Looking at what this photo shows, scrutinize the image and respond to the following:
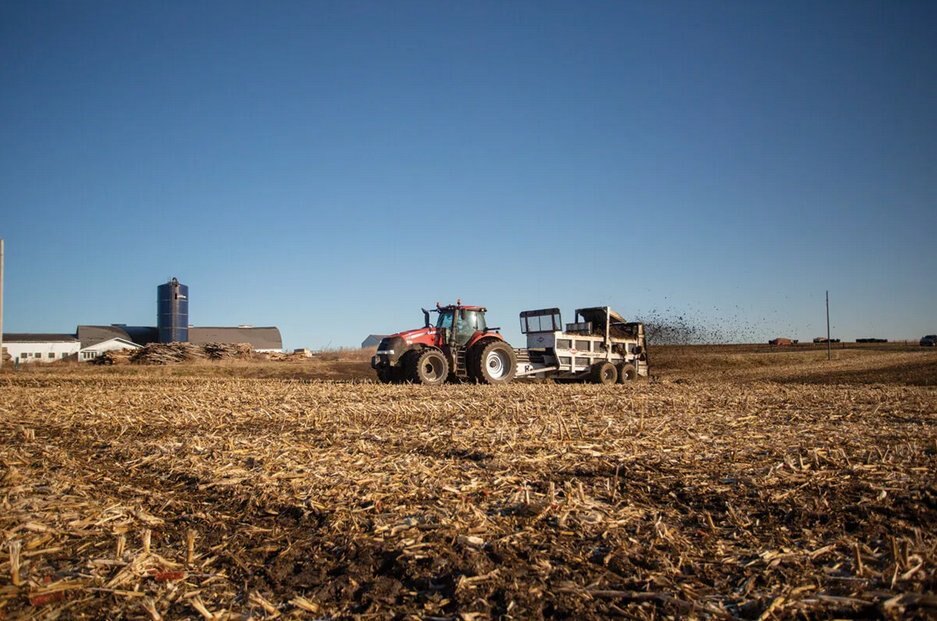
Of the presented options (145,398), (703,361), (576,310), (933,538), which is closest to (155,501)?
(933,538)

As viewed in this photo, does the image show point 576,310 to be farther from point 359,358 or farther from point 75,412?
point 359,358

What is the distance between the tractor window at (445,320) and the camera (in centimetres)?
2041

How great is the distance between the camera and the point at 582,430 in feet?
26.2

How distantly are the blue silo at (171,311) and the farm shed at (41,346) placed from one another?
368 inches

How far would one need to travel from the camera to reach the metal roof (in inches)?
2525

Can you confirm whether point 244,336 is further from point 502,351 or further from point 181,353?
point 502,351

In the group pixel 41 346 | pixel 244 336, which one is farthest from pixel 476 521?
pixel 41 346

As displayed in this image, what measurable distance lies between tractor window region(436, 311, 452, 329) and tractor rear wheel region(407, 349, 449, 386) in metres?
1.36

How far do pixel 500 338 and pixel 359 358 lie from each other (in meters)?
28.4

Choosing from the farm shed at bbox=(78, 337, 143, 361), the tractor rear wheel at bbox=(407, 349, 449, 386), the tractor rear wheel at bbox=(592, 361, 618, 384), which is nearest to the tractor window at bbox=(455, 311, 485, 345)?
the tractor rear wheel at bbox=(407, 349, 449, 386)

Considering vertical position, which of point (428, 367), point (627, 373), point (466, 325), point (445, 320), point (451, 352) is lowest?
point (627, 373)

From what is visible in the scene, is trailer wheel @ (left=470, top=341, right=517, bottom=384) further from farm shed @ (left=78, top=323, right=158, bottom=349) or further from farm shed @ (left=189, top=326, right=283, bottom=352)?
farm shed @ (left=78, top=323, right=158, bottom=349)

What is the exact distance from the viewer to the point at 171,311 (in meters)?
60.2

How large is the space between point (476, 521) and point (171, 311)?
62721 millimetres
